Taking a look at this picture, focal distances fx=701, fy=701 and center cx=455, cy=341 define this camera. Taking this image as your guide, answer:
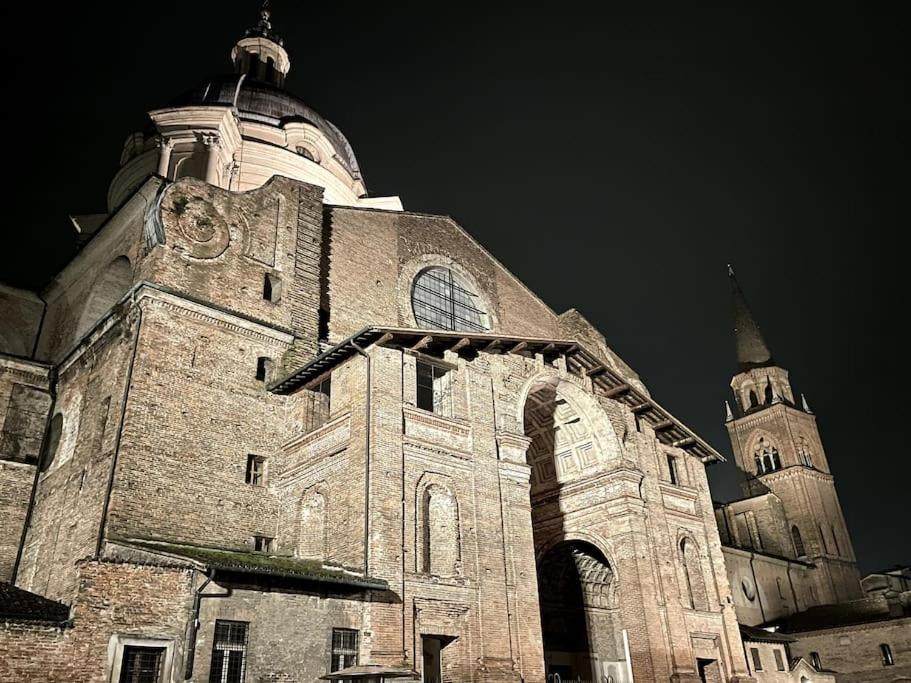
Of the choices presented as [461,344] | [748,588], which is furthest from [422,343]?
[748,588]

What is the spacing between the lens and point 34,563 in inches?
628

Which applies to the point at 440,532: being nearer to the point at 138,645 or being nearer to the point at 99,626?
the point at 138,645

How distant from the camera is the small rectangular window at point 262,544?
50.4ft

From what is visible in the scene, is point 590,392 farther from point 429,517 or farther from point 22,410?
point 22,410

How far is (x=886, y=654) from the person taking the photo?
2980 centimetres

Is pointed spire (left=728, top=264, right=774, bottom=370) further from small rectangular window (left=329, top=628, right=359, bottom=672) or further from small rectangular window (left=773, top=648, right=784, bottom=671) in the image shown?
small rectangular window (left=329, top=628, right=359, bottom=672)

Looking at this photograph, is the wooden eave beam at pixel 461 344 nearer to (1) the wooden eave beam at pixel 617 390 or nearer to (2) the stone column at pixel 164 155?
(1) the wooden eave beam at pixel 617 390

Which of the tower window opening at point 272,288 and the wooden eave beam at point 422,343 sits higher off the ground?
the tower window opening at point 272,288

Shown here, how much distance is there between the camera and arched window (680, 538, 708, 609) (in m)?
20.4

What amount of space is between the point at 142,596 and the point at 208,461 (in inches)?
159

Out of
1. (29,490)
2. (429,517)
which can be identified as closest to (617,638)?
(429,517)

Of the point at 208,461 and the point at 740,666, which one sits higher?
the point at 208,461

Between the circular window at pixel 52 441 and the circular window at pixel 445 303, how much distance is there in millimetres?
9889

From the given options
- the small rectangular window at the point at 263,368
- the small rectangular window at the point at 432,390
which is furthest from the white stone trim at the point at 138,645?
the small rectangular window at the point at 432,390
